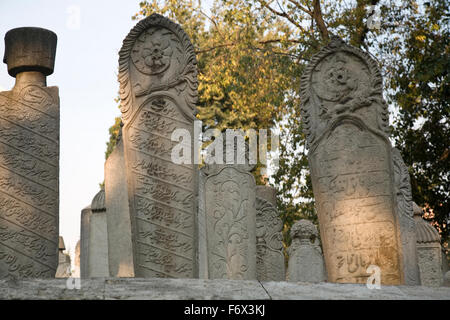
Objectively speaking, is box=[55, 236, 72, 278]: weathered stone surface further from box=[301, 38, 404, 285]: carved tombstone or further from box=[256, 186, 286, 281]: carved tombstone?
box=[301, 38, 404, 285]: carved tombstone

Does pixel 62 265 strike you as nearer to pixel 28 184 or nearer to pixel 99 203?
pixel 99 203

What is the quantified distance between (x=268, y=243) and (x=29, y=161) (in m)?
4.75

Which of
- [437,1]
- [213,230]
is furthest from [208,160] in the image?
[437,1]

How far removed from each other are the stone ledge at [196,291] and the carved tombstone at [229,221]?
17.4ft

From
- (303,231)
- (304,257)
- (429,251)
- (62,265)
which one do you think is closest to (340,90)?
(303,231)

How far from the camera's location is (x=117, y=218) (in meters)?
9.40

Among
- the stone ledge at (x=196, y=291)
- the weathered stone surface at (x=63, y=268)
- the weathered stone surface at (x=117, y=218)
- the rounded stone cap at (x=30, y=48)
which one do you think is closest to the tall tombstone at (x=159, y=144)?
the rounded stone cap at (x=30, y=48)

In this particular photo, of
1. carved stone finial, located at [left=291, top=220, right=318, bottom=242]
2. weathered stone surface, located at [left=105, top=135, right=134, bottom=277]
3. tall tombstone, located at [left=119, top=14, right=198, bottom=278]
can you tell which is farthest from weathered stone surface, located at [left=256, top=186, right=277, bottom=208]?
tall tombstone, located at [left=119, top=14, right=198, bottom=278]

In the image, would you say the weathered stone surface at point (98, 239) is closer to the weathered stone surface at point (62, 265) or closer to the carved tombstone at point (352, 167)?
the carved tombstone at point (352, 167)

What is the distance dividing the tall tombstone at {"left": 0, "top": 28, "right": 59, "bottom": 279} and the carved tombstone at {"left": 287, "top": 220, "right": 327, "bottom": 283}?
6495 millimetres

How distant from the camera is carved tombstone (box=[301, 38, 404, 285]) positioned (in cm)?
735

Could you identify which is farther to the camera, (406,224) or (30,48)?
(406,224)

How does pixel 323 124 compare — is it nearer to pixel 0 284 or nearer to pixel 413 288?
pixel 413 288

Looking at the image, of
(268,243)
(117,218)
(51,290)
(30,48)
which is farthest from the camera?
(268,243)
